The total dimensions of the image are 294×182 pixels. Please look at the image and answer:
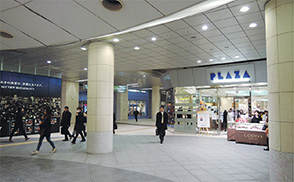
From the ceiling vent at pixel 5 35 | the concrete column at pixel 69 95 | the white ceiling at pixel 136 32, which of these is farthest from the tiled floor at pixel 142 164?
the concrete column at pixel 69 95

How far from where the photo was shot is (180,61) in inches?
421

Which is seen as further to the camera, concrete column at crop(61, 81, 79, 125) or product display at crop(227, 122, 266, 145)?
concrete column at crop(61, 81, 79, 125)

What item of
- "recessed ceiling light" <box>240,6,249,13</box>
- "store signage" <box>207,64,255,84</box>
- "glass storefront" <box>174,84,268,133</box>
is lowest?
"glass storefront" <box>174,84,268,133</box>

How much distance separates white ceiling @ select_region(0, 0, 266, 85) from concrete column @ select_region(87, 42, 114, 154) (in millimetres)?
947

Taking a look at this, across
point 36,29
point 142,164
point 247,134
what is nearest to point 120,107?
point 247,134

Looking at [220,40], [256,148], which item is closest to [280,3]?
[220,40]

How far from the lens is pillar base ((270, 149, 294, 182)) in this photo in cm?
366

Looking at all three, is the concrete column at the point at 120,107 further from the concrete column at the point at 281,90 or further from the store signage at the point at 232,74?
the concrete column at the point at 281,90

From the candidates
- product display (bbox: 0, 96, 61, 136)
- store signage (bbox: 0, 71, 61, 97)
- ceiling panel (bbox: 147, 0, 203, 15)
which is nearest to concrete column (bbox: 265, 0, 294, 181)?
ceiling panel (bbox: 147, 0, 203, 15)

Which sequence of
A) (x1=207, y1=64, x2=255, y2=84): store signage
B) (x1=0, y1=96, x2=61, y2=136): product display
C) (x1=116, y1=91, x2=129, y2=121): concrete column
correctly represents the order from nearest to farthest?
1. (x1=0, y1=96, x2=61, y2=136): product display
2. (x1=207, y1=64, x2=255, y2=84): store signage
3. (x1=116, y1=91, x2=129, y2=121): concrete column

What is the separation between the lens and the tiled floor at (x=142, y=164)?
4.64 metres

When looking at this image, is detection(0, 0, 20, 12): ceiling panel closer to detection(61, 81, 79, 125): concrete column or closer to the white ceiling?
the white ceiling

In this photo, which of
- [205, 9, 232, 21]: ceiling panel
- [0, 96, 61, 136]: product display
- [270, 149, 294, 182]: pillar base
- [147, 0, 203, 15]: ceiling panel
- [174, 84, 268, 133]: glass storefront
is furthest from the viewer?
[174, 84, 268, 133]: glass storefront

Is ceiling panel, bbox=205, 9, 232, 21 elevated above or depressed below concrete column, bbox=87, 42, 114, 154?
A: above
